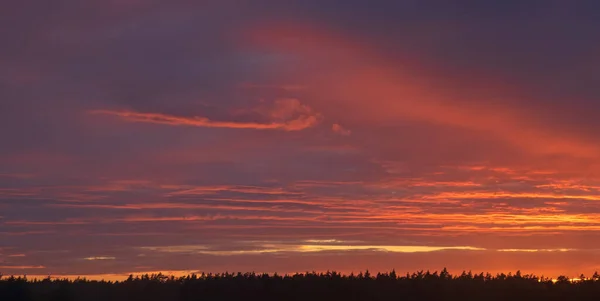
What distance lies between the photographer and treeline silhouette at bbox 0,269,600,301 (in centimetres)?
5134

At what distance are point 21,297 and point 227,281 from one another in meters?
14.4


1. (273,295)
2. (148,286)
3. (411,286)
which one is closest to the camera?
(411,286)

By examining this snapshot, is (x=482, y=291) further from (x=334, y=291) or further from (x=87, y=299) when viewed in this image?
(x=87, y=299)

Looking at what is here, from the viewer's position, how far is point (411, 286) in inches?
2149

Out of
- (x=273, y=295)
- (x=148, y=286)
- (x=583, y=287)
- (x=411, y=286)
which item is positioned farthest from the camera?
(x=148, y=286)

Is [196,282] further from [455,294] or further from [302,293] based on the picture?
[455,294]

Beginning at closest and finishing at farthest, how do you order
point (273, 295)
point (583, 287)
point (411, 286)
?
point (583, 287) < point (411, 286) < point (273, 295)

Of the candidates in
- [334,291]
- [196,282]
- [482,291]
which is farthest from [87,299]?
[482,291]

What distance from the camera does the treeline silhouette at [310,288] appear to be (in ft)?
168

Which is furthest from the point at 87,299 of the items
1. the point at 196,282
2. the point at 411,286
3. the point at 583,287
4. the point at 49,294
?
the point at 583,287

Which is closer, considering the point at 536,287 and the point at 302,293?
the point at 536,287

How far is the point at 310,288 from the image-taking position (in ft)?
189

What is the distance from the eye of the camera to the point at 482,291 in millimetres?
52562

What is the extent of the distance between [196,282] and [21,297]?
1219cm
